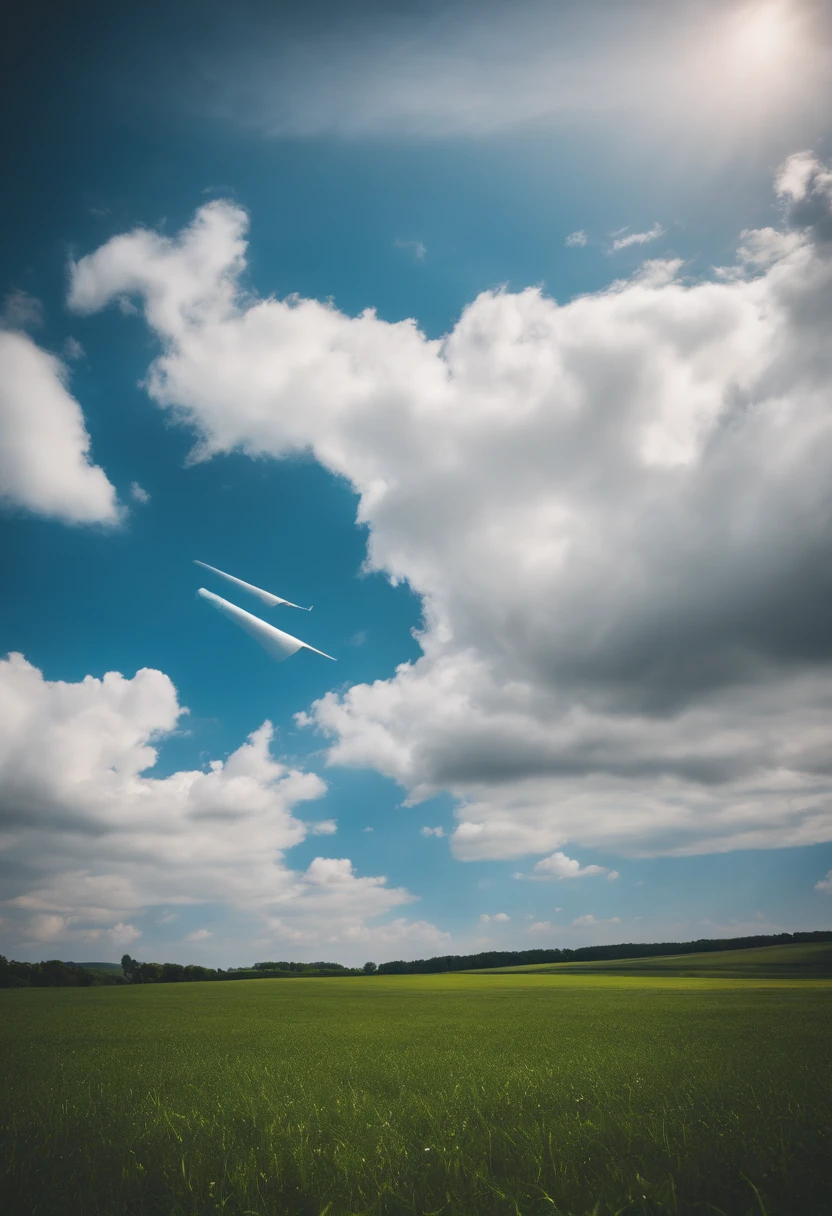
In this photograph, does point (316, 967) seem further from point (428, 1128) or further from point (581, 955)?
point (428, 1128)

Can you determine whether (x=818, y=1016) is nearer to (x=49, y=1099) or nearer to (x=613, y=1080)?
(x=613, y=1080)

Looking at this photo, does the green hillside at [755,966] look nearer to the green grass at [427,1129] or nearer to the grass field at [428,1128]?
the green grass at [427,1129]

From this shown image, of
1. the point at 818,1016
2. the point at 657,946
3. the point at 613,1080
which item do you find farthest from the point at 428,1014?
the point at 657,946

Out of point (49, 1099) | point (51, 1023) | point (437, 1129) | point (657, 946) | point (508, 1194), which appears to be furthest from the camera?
point (657, 946)

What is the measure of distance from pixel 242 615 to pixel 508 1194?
37.6 meters

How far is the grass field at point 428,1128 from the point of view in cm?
649

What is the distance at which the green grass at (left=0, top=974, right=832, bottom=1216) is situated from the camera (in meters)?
6.48

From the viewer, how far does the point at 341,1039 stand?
23188 mm

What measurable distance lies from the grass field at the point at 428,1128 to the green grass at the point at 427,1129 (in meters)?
0.04

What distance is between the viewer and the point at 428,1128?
9.33 metres

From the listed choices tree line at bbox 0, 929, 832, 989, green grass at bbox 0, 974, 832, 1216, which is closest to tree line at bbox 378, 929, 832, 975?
tree line at bbox 0, 929, 832, 989

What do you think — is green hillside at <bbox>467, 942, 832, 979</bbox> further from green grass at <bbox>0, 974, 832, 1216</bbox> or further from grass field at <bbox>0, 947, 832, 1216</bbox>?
grass field at <bbox>0, 947, 832, 1216</bbox>

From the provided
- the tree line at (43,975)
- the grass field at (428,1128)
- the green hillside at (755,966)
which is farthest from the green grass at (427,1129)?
the tree line at (43,975)

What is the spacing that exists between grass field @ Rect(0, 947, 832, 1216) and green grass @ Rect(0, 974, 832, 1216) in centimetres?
4
